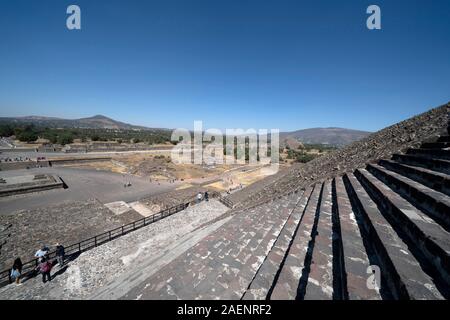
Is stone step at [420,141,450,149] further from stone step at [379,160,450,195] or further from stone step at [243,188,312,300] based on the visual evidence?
stone step at [243,188,312,300]

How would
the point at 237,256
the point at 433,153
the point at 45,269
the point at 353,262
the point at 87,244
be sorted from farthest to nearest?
the point at 87,244
the point at 45,269
the point at 433,153
the point at 237,256
the point at 353,262

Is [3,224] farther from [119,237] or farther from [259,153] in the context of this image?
[259,153]

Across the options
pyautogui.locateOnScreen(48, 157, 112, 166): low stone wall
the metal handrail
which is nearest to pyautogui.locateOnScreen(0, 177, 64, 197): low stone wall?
the metal handrail

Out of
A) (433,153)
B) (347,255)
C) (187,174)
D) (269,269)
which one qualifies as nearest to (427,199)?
(347,255)

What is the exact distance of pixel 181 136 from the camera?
253ft

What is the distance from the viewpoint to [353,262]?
2244 millimetres

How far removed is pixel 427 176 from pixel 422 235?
2.06 meters

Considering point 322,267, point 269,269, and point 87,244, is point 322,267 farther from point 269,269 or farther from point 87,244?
point 87,244

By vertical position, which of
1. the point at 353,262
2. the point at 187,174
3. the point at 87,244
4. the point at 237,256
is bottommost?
the point at 87,244

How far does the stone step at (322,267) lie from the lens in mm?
2057
